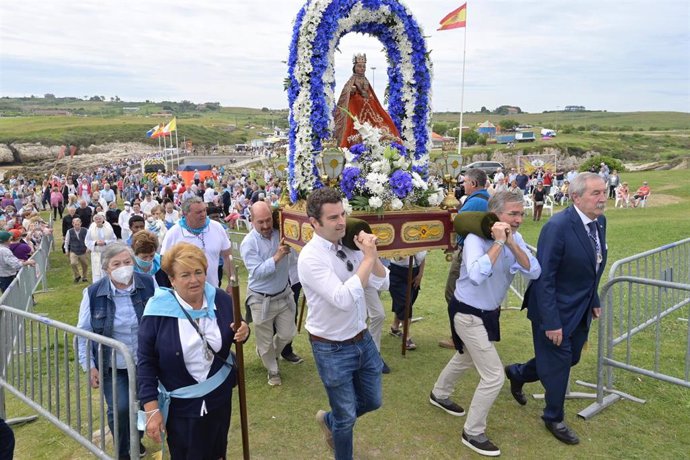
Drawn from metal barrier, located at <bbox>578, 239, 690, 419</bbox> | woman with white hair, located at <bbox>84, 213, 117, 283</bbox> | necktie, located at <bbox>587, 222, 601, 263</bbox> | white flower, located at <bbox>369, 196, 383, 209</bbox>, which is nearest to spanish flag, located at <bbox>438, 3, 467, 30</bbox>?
metal barrier, located at <bbox>578, 239, 690, 419</bbox>

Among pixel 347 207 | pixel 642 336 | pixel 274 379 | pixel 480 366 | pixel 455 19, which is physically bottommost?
pixel 274 379

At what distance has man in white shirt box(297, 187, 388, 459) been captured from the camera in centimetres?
344

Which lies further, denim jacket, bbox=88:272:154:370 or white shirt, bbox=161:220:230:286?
white shirt, bbox=161:220:230:286

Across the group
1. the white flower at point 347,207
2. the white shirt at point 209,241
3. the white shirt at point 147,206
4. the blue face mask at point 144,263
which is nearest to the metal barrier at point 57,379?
the blue face mask at point 144,263

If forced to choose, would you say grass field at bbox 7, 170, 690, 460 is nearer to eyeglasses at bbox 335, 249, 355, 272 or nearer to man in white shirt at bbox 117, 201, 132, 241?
eyeglasses at bbox 335, 249, 355, 272

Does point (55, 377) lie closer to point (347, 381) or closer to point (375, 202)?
point (347, 381)

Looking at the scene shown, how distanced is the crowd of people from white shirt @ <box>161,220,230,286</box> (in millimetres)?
15

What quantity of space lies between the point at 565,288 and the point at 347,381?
2.23 meters

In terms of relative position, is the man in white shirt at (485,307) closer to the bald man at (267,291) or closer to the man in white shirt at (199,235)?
the bald man at (267,291)

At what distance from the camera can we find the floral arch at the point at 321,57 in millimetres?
6211

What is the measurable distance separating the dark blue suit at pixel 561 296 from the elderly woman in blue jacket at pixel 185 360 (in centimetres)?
281

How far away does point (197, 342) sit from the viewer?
10.4ft

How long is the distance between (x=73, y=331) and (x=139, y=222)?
4.25m

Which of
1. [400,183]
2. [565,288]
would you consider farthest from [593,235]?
[400,183]
